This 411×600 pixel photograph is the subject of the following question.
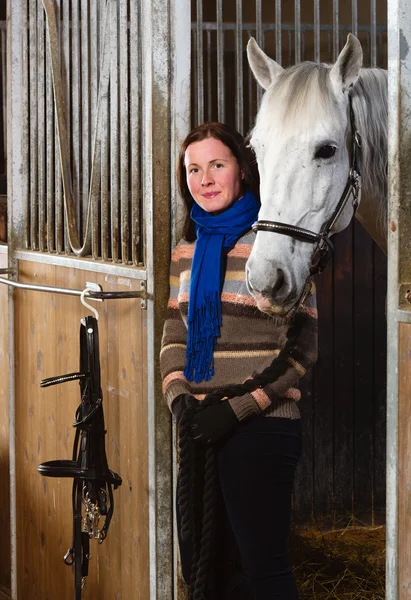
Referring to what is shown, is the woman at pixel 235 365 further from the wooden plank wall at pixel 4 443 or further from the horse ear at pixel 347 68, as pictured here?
the wooden plank wall at pixel 4 443

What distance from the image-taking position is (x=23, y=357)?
307 cm

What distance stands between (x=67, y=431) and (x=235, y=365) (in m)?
0.97

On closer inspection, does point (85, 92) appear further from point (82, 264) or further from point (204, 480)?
point (204, 480)

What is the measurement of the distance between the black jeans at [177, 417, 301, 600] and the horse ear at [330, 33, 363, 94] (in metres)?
0.71

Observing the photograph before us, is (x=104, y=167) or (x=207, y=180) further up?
(x=104, y=167)

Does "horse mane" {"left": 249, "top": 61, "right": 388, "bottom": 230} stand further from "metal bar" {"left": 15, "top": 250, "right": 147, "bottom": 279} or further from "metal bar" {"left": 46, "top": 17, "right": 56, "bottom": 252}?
"metal bar" {"left": 46, "top": 17, "right": 56, "bottom": 252}

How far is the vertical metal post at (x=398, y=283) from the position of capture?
146 cm

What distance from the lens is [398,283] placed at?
1482mm

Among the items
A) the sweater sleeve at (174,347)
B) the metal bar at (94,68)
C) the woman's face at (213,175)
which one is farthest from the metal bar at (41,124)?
the woman's face at (213,175)

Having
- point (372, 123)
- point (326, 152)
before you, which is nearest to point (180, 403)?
point (326, 152)

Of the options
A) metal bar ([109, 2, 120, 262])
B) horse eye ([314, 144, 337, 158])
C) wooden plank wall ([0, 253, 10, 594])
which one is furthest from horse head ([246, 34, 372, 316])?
wooden plank wall ([0, 253, 10, 594])

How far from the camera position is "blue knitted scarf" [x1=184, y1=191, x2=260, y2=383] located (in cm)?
189

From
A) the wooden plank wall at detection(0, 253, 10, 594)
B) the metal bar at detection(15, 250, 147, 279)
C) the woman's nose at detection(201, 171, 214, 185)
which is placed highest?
the woman's nose at detection(201, 171, 214, 185)

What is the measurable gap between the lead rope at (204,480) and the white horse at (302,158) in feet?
0.46
